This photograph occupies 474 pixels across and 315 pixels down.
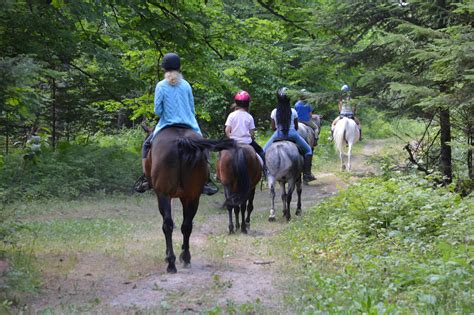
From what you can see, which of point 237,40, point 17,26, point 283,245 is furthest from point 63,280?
point 237,40

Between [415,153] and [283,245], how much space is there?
7.36m

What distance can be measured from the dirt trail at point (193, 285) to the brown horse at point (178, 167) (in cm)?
60

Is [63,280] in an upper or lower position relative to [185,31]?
lower

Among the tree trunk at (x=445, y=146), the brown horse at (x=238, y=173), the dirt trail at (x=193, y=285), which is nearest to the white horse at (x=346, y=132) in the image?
the tree trunk at (x=445, y=146)

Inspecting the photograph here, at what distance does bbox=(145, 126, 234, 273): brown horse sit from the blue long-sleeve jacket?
0.37 ft

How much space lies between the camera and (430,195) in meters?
10.7

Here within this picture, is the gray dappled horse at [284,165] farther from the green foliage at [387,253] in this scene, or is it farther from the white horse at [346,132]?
the white horse at [346,132]

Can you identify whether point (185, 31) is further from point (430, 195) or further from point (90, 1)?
point (430, 195)

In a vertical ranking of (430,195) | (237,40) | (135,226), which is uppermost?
(237,40)

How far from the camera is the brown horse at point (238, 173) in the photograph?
11.9 metres

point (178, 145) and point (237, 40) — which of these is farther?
point (237, 40)

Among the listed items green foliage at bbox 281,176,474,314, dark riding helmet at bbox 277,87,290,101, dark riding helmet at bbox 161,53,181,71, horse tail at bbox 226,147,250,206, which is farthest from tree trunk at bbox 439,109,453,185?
dark riding helmet at bbox 161,53,181,71

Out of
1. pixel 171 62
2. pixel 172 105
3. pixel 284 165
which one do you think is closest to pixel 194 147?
Result: pixel 172 105

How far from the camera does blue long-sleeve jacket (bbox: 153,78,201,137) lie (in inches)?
361
